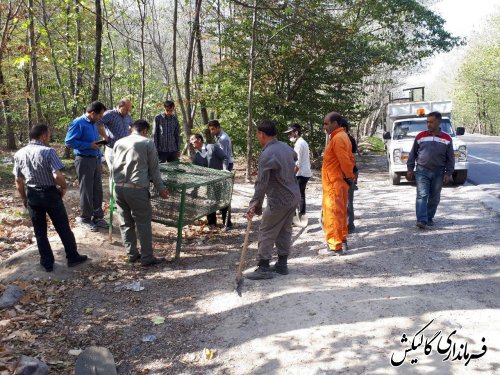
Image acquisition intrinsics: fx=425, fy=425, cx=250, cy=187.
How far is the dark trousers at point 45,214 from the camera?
17.6 feet

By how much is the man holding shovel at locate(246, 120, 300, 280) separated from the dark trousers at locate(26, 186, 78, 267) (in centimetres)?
246

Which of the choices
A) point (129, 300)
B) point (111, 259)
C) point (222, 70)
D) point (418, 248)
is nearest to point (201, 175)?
point (111, 259)

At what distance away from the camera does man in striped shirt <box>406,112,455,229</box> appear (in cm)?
709

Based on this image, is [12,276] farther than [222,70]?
No

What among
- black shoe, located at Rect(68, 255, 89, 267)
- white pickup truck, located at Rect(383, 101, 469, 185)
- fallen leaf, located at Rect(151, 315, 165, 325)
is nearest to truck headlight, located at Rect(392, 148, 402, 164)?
white pickup truck, located at Rect(383, 101, 469, 185)

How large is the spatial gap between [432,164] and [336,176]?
215 cm

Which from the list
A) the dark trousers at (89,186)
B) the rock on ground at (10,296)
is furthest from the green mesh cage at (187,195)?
the rock on ground at (10,296)

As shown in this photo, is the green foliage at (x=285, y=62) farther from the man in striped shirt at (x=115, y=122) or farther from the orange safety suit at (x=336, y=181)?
the orange safety suit at (x=336, y=181)

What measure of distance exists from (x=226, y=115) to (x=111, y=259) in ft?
28.8

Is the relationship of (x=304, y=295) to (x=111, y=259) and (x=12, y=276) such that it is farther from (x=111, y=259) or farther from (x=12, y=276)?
(x=12, y=276)

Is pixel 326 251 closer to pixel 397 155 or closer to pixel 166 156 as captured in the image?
pixel 166 156

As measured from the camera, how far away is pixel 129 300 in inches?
204

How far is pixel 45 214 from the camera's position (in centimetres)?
547

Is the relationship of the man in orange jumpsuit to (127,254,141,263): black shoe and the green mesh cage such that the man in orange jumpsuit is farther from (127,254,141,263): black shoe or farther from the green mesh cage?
(127,254,141,263): black shoe
